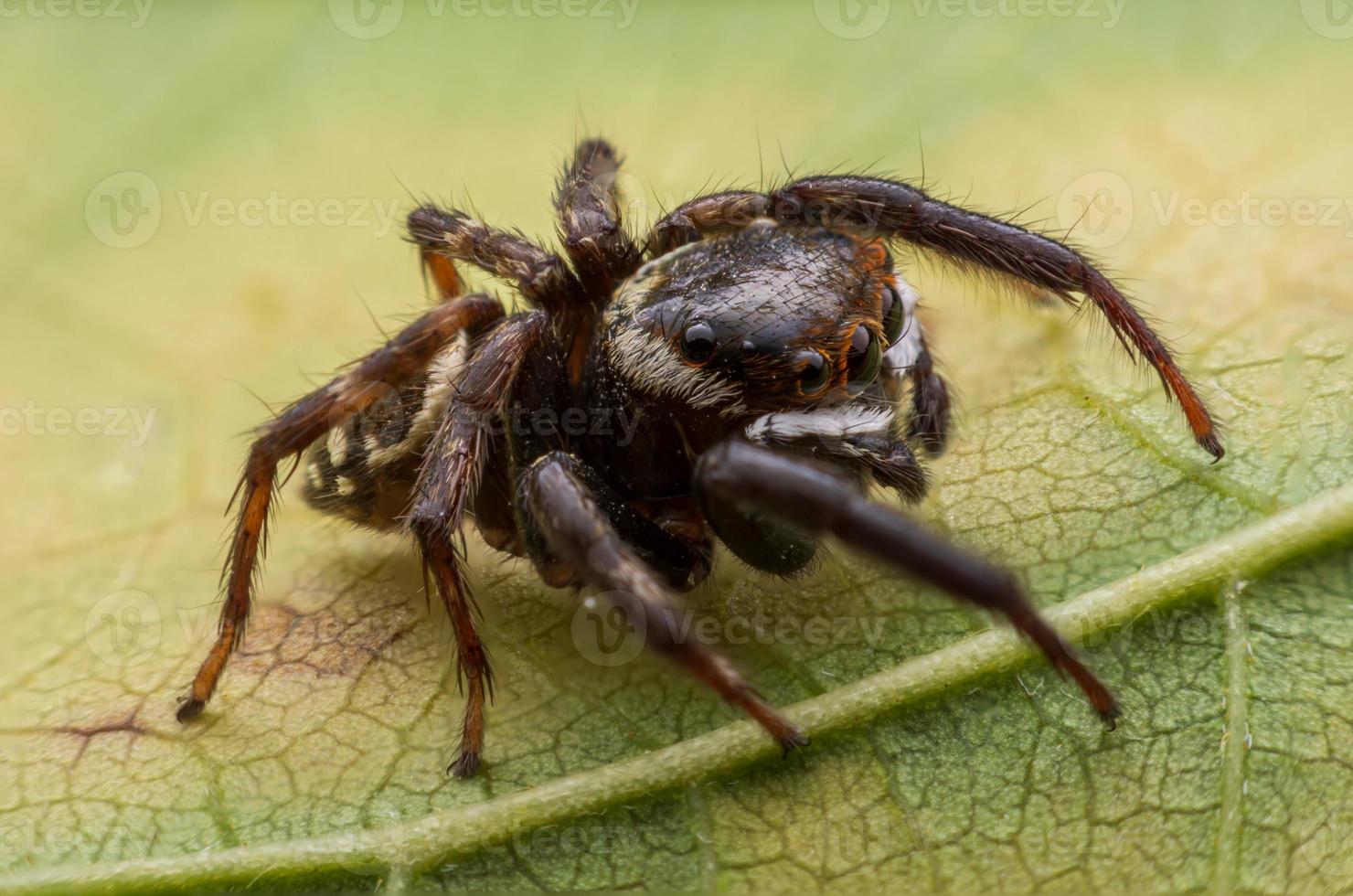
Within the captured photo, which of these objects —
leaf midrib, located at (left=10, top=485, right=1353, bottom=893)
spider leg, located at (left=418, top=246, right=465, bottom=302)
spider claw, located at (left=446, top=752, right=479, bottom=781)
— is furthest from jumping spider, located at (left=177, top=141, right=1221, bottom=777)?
spider leg, located at (left=418, top=246, right=465, bottom=302)

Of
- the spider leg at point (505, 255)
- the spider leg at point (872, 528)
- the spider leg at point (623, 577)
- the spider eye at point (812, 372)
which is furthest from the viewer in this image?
the spider leg at point (505, 255)

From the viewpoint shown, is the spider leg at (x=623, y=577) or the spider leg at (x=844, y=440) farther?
the spider leg at (x=844, y=440)

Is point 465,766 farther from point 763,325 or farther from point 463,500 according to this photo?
point 763,325

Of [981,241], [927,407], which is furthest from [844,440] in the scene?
[981,241]

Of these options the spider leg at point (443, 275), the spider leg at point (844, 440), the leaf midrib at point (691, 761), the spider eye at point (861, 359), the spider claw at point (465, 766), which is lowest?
the leaf midrib at point (691, 761)

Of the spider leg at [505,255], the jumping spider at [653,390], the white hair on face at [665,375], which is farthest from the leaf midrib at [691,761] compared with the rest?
the spider leg at [505,255]

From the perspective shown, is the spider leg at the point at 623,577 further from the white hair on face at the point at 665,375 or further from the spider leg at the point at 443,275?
the spider leg at the point at 443,275

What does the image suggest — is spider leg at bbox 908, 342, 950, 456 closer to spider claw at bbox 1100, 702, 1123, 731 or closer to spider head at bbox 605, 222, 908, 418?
spider head at bbox 605, 222, 908, 418
